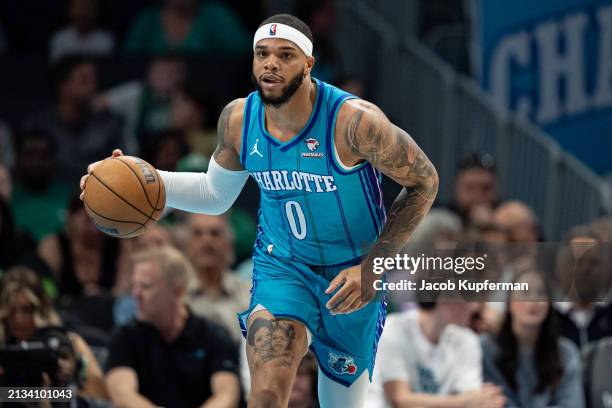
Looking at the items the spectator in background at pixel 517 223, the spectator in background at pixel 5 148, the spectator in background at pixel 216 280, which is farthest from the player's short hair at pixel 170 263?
the spectator in background at pixel 5 148

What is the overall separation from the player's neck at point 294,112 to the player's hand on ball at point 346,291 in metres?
0.81

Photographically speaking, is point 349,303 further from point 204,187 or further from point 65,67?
point 65,67

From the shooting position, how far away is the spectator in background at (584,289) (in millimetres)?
9609

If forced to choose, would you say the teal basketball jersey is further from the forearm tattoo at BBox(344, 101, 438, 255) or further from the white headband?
the white headband

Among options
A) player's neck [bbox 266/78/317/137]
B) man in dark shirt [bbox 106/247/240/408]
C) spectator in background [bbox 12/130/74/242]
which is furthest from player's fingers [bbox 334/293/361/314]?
spectator in background [bbox 12/130/74/242]

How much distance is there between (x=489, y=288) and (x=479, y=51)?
4738mm

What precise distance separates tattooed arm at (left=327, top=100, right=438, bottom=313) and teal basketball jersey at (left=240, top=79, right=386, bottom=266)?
93 millimetres

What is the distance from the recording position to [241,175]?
7.50m

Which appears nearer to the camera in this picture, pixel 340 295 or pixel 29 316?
pixel 340 295

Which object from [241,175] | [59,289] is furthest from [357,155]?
[59,289]

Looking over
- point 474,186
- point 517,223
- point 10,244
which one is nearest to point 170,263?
point 10,244

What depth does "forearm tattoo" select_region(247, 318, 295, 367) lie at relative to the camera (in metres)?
6.76

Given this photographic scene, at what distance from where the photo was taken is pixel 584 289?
994 cm

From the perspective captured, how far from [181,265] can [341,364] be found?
2.07 meters
